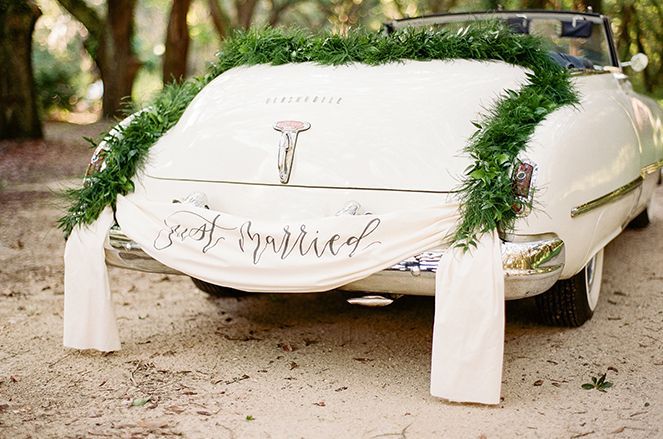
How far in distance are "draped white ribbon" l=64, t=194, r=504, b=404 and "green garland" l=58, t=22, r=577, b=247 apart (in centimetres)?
12

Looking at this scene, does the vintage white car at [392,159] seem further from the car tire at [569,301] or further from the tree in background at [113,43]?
the tree in background at [113,43]

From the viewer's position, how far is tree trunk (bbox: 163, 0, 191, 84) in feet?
46.7

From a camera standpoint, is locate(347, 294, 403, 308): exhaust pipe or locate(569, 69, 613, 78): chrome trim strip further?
locate(569, 69, 613, 78): chrome trim strip

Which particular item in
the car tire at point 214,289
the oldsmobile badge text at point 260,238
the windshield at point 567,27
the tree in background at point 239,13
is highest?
the windshield at point 567,27

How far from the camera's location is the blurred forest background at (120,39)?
1207 centimetres

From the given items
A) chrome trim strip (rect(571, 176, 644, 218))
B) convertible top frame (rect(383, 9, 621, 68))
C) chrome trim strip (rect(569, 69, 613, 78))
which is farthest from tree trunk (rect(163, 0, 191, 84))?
chrome trim strip (rect(571, 176, 644, 218))

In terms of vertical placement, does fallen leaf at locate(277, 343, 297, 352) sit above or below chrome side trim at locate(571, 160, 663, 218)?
below

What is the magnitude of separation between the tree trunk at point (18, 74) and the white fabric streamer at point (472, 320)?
396 inches

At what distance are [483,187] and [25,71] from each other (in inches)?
419

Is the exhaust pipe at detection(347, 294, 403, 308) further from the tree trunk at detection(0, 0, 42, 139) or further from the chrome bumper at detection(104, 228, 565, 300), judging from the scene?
the tree trunk at detection(0, 0, 42, 139)

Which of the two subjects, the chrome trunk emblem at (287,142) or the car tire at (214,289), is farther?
the car tire at (214,289)

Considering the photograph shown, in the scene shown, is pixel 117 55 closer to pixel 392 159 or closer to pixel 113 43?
pixel 113 43

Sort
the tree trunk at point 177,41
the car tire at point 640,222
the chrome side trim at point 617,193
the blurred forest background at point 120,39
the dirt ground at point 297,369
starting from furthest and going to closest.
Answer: the tree trunk at point 177,41
the blurred forest background at point 120,39
the car tire at point 640,222
the chrome side trim at point 617,193
the dirt ground at point 297,369

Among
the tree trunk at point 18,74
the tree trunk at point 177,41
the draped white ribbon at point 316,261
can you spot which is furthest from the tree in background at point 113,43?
the draped white ribbon at point 316,261
